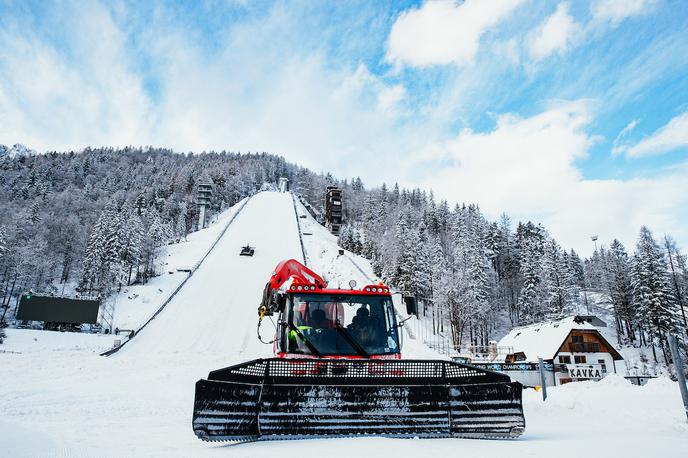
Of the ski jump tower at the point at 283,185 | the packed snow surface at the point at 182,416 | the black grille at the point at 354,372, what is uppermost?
the ski jump tower at the point at 283,185

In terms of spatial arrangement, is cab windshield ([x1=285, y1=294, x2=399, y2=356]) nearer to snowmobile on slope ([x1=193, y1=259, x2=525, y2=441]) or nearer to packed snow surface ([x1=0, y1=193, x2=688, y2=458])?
snowmobile on slope ([x1=193, y1=259, x2=525, y2=441])

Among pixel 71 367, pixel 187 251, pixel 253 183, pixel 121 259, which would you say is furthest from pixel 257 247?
pixel 253 183

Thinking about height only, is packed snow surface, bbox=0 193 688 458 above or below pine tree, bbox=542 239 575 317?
below

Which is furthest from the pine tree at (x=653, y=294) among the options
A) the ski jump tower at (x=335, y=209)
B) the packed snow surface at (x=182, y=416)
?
the ski jump tower at (x=335, y=209)

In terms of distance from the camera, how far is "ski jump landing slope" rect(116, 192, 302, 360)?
24250mm

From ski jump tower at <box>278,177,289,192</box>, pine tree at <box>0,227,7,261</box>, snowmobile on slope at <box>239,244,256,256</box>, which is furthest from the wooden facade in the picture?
ski jump tower at <box>278,177,289,192</box>

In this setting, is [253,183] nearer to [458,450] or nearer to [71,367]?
[71,367]

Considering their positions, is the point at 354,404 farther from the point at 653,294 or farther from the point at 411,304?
the point at 653,294

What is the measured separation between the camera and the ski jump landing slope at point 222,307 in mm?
24250

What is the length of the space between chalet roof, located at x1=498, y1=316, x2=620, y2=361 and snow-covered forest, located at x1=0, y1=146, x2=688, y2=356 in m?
11.3

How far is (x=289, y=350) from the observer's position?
20.9ft

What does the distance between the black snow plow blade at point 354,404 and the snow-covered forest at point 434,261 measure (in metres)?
41.6

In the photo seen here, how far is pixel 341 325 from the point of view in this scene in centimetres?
642

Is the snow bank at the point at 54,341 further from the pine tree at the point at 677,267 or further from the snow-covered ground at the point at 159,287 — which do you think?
the pine tree at the point at 677,267
